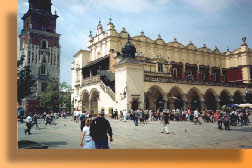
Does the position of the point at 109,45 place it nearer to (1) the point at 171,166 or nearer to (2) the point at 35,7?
(2) the point at 35,7

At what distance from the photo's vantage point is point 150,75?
22.2 m

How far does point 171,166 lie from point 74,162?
2.39m

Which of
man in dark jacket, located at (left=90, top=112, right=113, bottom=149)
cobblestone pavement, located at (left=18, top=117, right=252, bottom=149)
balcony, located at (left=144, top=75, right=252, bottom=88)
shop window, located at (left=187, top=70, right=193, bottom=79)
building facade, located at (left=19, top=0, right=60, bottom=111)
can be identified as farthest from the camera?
shop window, located at (left=187, top=70, right=193, bottom=79)

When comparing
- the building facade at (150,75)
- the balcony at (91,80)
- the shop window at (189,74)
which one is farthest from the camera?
the shop window at (189,74)

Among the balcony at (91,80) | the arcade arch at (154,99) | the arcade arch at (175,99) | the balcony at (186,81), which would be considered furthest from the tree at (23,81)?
the arcade arch at (175,99)

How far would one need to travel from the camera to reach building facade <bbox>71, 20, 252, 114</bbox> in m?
20.2

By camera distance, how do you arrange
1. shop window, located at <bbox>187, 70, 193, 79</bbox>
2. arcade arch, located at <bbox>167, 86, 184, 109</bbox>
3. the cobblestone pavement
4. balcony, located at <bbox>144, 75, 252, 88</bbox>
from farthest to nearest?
shop window, located at <bbox>187, 70, 193, 79</bbox>, arcade arch, located at <bbox>167, 86, 184, 109</bbox>, balcony, located at <bbox>144, 75, 252, 88</bbox>, the cobblestone pavement

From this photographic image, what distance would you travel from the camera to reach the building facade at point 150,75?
66.2 ft

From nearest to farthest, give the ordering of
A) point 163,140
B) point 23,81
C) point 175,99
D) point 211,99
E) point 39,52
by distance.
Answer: point 163,140
point 23,81
point 39,52
point 175,99
point 211,99

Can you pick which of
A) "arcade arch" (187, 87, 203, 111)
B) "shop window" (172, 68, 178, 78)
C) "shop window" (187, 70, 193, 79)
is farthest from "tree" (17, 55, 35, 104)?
"shop window" (187, 70, 193, 79)

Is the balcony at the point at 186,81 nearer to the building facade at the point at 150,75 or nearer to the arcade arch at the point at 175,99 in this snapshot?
the building facade at the point at 150,75

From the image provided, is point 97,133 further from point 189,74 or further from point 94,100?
point 189,74

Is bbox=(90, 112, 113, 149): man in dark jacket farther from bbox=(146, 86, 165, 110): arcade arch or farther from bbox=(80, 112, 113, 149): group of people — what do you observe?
bbox=(146, 86, 165, 110): arcade arch

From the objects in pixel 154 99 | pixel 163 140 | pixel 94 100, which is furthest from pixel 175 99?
pixel 163 140
